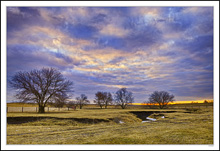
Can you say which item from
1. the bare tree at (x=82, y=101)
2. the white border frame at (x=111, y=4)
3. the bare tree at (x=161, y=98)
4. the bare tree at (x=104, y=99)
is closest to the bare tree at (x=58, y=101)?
the white border frame at (x=111, y=4)

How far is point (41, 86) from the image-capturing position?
87.1 ft

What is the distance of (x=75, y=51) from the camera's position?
13094 mm

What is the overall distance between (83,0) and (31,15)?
413 cm

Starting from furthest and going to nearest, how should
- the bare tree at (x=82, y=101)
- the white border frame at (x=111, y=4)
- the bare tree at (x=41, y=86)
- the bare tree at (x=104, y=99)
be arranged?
the bare tree at (x=82, y=101) → the bare tree at (x=104, y=99) → the bare tree at (x=41, y=86) → the white border frame at (x=111, y=4)

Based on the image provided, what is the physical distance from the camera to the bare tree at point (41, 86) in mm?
25625

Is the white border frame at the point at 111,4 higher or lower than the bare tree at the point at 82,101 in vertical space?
higher

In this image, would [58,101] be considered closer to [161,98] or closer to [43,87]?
[43,87]

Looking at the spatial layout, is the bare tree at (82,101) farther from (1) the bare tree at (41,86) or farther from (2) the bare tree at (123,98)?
(1) the bare tree at (41,86)

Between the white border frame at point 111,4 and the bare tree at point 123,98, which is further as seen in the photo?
the bare tree at point 123,98

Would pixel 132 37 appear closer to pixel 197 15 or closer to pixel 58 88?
pixel 197 15

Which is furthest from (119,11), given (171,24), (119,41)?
(171,24)

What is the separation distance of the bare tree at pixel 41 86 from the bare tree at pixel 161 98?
42.5 metres

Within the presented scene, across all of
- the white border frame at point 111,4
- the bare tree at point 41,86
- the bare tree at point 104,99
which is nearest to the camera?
the white border frame at point 111,4

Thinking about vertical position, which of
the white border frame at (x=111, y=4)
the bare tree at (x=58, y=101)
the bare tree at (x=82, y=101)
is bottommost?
the bare tree at (x=82, y=101)
